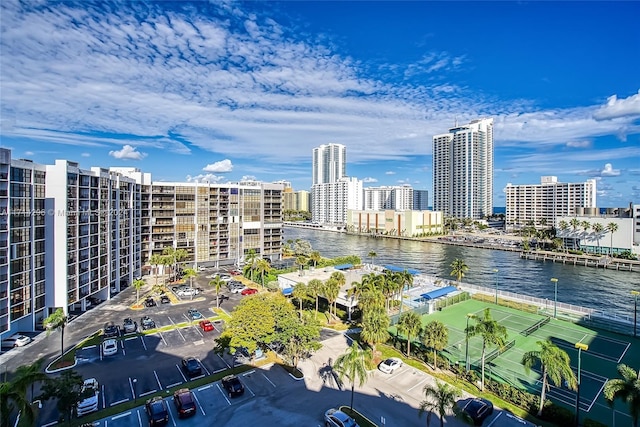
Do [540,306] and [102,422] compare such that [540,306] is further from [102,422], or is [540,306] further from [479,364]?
[102,422]

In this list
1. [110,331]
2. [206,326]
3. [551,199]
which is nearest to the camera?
[110,331]

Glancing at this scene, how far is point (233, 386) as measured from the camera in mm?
25047

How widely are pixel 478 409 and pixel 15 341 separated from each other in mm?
39130

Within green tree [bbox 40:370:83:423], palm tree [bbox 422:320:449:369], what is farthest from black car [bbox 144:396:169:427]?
palm tree [bbox 422:320:449:369]

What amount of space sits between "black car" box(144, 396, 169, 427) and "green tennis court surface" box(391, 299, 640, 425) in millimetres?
21588

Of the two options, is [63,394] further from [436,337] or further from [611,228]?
[611,228]

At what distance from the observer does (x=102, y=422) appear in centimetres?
2194

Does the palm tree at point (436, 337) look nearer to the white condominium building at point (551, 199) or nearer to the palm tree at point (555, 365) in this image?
the palm tree at point (555, 365)

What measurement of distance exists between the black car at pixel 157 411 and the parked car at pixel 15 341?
1897cm

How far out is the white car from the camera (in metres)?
28.1

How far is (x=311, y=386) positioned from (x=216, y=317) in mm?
19276

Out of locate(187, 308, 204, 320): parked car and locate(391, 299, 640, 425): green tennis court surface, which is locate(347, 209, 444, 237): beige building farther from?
locate(187, 308, 204, 320): parked car

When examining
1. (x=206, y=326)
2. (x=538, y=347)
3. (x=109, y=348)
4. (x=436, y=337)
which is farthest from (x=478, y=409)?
(x=109, y=348)

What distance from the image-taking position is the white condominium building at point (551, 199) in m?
176
